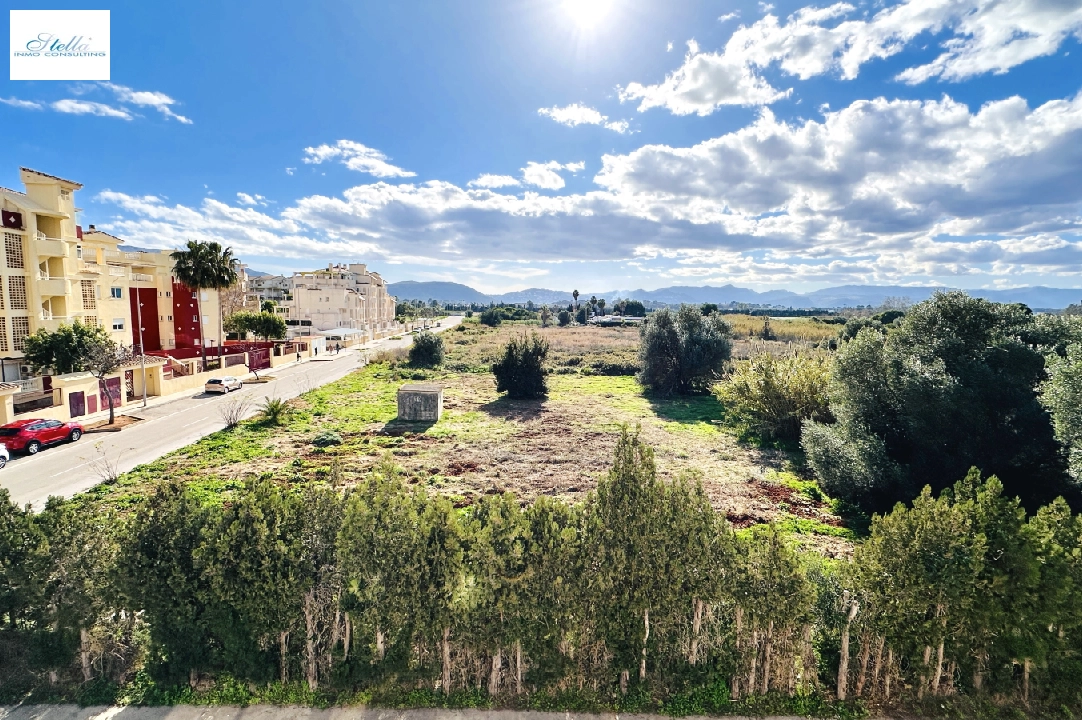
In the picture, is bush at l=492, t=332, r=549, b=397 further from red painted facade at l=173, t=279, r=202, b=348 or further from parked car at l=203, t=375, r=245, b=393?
red painted facade at l=173, t=279, r=202, b=348

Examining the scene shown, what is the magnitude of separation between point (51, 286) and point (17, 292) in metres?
1.39

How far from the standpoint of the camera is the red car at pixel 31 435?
1845 cm

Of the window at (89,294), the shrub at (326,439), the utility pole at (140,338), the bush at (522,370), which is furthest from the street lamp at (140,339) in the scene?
the bush at (522,370)

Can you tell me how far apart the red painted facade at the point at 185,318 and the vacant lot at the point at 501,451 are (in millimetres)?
19629

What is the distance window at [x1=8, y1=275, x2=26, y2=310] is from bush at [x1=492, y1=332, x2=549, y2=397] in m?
26.7

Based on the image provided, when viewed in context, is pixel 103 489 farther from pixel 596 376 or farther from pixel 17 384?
pixel 596 376

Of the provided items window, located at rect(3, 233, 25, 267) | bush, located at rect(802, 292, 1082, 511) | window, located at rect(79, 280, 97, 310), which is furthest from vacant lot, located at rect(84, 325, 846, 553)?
window, located at rect(3, 233, 25, 267)

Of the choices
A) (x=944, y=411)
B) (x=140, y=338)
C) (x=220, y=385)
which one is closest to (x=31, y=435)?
(x=220, y=385)

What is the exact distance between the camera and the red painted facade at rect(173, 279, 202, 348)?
141 ft

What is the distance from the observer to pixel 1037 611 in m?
5.96

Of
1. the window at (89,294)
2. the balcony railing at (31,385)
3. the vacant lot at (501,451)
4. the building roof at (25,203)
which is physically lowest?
the vacant lot at (501,451)

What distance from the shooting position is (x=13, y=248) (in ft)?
84.7

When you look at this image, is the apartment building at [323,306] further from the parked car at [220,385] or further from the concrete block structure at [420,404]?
the concrete block structure at [420,404]

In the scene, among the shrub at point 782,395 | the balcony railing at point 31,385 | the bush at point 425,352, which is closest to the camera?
the shrub at point 782,395
